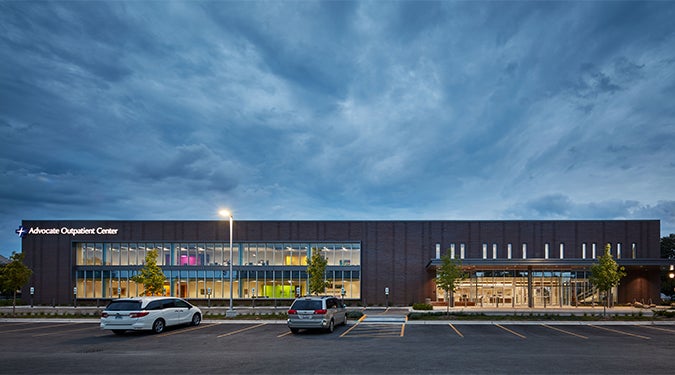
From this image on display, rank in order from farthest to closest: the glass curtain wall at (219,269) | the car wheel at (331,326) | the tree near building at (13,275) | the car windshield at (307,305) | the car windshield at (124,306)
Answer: the glass curtain wall at (219,269), the tree near building at (13,275), the car wheel at (331,326), the car windshield at (124,306), the car windshield at (307,305)

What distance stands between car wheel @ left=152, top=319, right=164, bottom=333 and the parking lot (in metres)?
0.44

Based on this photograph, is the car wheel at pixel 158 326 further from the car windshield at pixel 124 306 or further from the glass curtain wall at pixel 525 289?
the glass curtain wall at pixel 525 289

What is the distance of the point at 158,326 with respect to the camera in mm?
23312

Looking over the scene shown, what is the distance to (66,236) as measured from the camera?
168 feet

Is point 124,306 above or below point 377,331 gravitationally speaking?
above

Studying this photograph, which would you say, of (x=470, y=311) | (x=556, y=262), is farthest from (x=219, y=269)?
(x=556, y=262)

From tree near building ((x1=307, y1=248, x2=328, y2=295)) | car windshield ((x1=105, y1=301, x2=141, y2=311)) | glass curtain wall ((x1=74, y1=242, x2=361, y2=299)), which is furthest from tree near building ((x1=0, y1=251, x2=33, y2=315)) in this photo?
tree near building ((x1=307, y1=248, x2=328, y2=295))

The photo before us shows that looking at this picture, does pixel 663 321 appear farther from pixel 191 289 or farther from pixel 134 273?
pixel 134 273

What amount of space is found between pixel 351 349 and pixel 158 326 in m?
10.8

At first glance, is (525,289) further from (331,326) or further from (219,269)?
(219,269)

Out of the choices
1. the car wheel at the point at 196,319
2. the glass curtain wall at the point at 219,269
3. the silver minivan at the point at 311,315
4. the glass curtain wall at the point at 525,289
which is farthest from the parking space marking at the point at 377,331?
the glass curtain wall at the point at 219,269

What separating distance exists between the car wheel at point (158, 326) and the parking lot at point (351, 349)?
436 mm

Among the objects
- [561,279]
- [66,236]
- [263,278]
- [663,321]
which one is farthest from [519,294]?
[66,236]

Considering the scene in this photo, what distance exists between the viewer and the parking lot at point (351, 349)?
1411 cm
